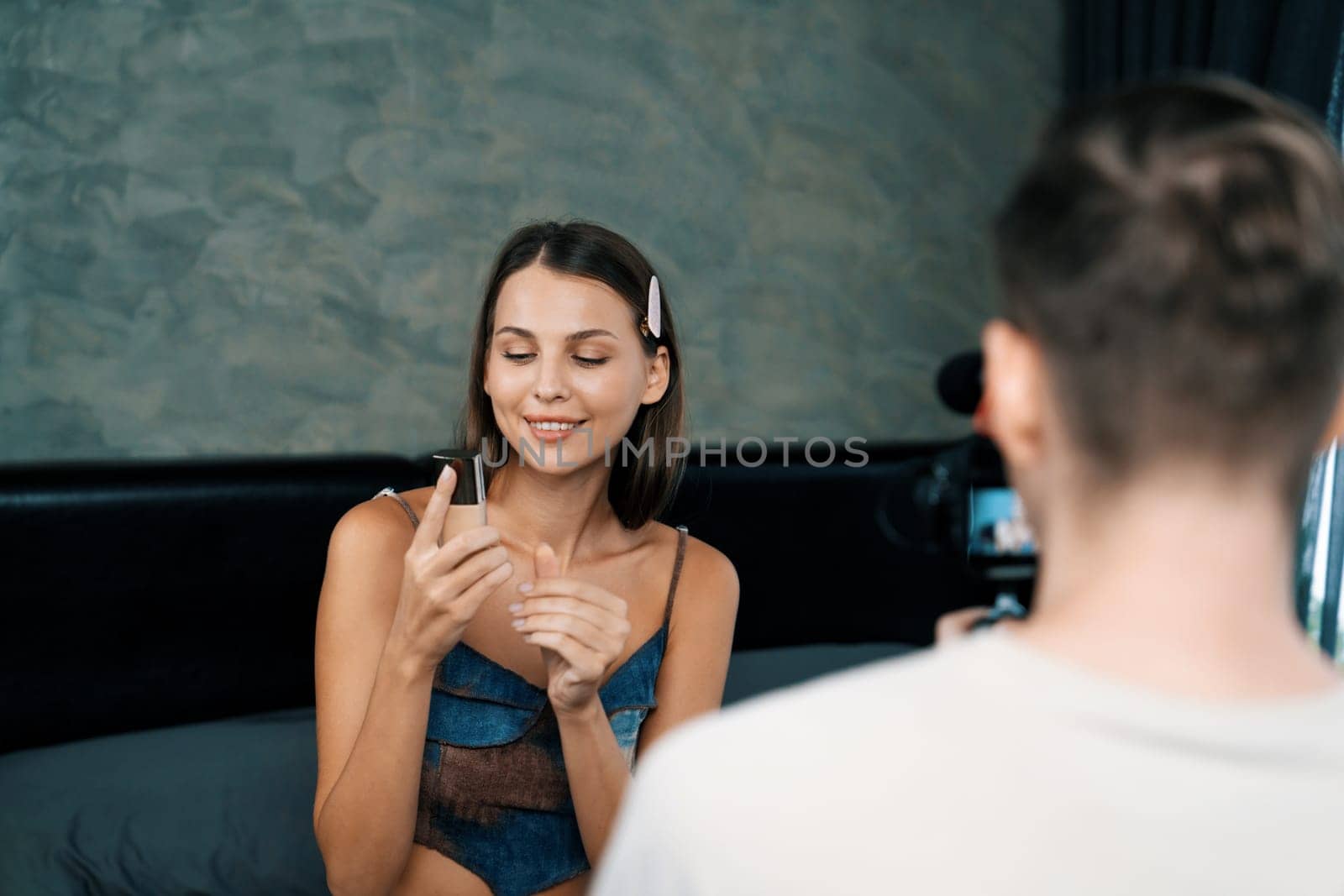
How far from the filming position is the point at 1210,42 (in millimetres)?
2328

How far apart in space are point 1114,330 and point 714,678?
1.09 meters

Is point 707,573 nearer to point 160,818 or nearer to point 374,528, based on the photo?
point 374,528

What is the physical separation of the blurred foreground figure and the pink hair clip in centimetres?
97

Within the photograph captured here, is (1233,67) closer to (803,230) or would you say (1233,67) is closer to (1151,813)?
(803,230)

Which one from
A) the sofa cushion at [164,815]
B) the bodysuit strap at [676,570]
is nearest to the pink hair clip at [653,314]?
the bodysuit strap at [676,570]

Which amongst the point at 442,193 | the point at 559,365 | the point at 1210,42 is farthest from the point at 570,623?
the point at 1210,42

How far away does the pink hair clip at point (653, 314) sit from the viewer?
4.85ft

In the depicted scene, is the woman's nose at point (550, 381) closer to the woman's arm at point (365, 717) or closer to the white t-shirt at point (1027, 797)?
the woman's arm at point (365, 717)

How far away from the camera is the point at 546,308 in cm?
139

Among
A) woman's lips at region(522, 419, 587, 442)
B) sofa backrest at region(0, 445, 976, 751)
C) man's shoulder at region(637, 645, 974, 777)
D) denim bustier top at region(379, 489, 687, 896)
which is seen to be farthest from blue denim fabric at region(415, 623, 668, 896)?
man's shoulder at region(637, 645, 974, 777)

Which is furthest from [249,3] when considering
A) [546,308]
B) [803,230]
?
[803,230]

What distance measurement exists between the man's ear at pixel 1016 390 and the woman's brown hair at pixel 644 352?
0.91 metres

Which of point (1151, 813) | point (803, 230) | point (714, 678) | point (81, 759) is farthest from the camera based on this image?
point (803, 230)

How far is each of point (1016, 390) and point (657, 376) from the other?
1.02 metres
